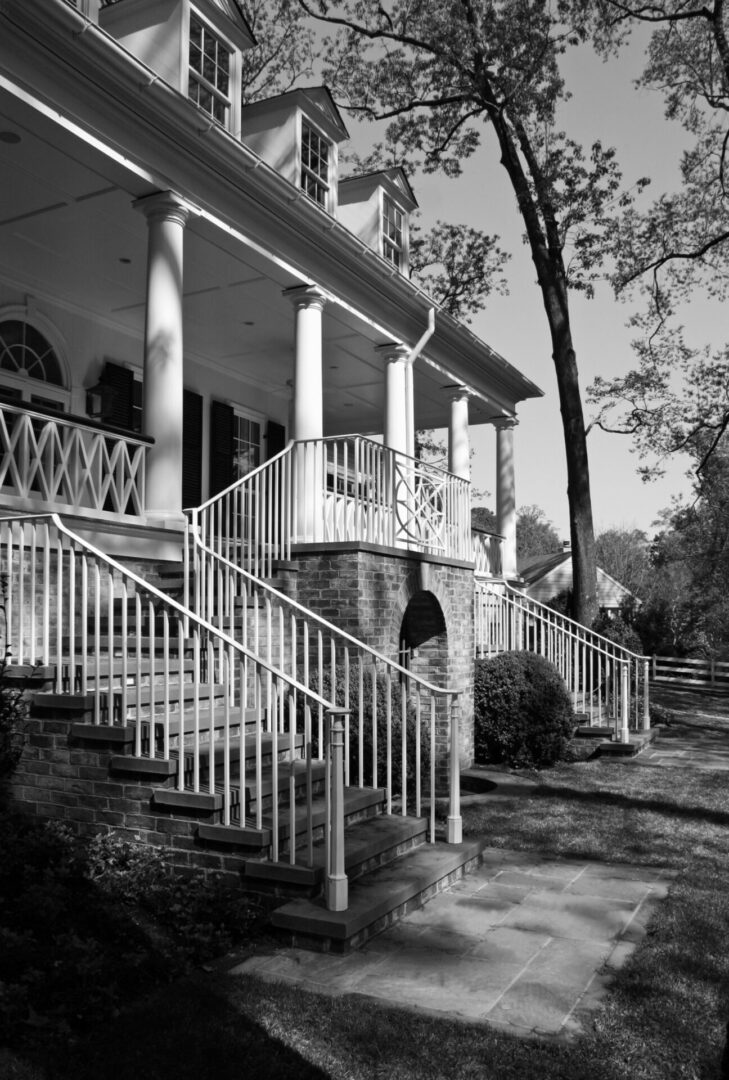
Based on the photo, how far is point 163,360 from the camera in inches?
348

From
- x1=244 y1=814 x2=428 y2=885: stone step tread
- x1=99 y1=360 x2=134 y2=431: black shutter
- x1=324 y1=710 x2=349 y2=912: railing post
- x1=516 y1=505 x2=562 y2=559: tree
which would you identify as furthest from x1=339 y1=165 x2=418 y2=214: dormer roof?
x1=516 y1=505 x2=562 y2=559: tree

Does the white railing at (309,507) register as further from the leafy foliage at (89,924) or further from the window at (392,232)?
the window at (392,232)

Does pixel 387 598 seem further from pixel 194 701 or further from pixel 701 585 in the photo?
pixel 701 585

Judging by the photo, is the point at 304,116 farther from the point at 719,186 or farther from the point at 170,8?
the point at 719,186

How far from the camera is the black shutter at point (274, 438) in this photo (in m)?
15.8

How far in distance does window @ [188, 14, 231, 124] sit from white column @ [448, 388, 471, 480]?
6891 millimetres

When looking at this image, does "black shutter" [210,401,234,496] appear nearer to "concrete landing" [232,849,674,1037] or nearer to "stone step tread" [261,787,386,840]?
"stone step tread" [261,787,386,840]

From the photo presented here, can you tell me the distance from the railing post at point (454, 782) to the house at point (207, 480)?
3 centimetres

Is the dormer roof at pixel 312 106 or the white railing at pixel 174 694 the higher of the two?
the dormer roof at pixel 312 106

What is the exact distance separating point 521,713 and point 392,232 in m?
8.44

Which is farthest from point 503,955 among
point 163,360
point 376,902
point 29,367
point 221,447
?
point 221,447

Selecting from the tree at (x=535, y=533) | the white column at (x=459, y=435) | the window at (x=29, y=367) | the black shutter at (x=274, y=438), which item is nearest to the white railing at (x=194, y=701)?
the window at (x=29, y=367)

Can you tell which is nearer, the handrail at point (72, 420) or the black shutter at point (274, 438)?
the handrail at point (72, 420)

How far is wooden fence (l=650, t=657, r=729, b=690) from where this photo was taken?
2348 centimetres
